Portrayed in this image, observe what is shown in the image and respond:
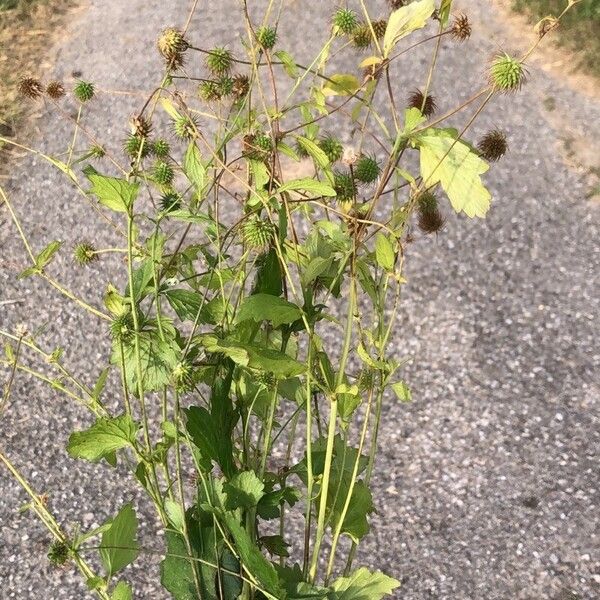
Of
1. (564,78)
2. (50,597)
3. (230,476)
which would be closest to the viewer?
(230,476)

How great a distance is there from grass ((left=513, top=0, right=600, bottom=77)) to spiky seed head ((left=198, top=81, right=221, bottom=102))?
9.04 feet

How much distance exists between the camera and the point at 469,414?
192 centimetres

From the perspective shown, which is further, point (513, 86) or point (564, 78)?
point (564, 78)

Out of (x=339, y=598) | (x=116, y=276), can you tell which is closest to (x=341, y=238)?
(x=339, y=598)

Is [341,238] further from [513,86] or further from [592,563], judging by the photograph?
[592,563]

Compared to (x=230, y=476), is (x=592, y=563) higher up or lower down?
lower down

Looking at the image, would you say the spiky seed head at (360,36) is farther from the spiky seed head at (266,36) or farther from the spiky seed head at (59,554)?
the spiky seed head at (59,554)

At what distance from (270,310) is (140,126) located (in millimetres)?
212

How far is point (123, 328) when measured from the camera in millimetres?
680

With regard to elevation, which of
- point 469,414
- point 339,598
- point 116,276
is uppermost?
point 339,598

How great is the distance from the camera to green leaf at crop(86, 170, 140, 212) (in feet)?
2.12

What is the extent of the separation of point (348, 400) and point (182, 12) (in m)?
3.01

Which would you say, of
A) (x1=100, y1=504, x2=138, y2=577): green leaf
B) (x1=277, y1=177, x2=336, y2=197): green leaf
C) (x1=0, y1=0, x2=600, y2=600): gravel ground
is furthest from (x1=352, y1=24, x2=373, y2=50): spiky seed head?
(x1=0, y1=0, x2=600, y2=600): gravel ground

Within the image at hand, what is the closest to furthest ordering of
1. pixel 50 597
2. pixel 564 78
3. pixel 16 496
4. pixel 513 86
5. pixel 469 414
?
pixel 513 86 < pixel 50 597 < pixel 16 496 < pixel 469 414 < pixel 564 78
